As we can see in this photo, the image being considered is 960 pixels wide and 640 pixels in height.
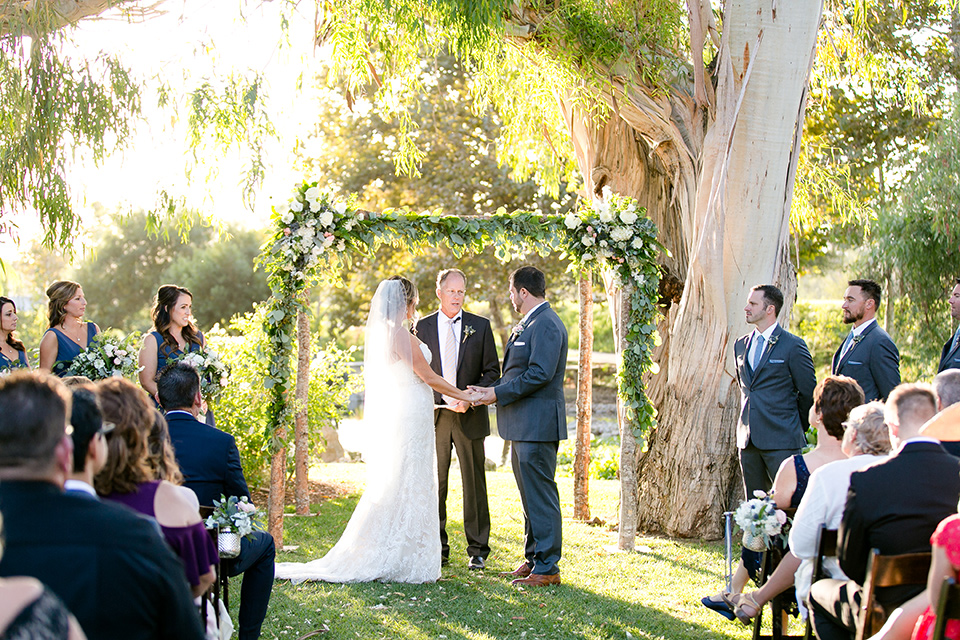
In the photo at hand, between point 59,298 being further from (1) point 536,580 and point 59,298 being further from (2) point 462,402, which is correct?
(1) point 536,580

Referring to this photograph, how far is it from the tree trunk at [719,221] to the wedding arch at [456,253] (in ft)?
1.94

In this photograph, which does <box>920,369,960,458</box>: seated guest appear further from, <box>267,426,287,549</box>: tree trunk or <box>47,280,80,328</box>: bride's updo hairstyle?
<box>47,280,80,328</box>: bride's updo hairstyle

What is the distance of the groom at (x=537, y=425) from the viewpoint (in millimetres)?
5941

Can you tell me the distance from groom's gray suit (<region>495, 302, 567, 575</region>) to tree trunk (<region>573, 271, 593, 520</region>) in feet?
7.85

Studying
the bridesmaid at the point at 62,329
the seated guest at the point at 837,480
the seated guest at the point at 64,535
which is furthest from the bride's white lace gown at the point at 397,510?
the seated guest at the point at 64,535

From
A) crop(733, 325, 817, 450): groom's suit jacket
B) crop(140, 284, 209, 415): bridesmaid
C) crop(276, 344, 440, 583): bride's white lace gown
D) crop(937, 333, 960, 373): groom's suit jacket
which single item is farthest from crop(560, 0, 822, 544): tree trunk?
crop(140, 284, 209, 415): bridesmaid

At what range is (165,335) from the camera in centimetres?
648

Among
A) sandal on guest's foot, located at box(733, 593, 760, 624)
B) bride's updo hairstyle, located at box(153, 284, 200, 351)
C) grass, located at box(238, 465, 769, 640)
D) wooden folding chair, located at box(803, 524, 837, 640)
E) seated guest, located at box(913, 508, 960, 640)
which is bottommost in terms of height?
grass, located at box(238, 465, 769, 640)

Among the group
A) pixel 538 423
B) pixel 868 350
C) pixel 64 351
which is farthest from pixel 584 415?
pixel 64 351

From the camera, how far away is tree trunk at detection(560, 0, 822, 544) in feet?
24.4

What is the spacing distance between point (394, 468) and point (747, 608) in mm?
2664

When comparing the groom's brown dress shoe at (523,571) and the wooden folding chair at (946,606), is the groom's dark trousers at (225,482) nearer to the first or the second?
the groom's brown dress shoe at (523,571)

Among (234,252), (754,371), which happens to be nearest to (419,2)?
(754,371)

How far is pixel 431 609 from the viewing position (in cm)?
533
